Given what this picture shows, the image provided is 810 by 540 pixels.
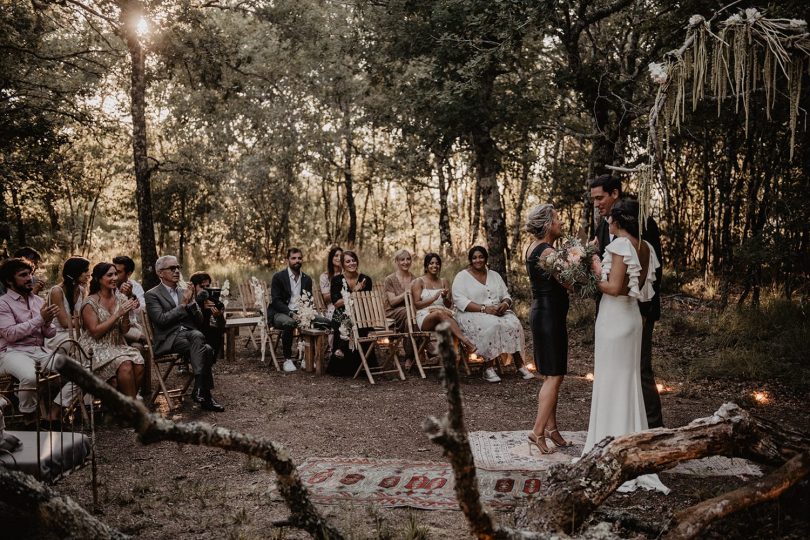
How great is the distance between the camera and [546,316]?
508 cm

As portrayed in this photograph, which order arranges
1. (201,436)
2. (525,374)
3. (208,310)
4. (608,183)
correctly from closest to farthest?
(201,436) → (608,183) → (208,310) → (525,374)

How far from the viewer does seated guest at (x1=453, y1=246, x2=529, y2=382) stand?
818 centimetres

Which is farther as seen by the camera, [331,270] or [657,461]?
[331,270]

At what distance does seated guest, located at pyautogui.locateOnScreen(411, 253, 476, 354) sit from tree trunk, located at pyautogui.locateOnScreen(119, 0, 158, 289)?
18.6 ft

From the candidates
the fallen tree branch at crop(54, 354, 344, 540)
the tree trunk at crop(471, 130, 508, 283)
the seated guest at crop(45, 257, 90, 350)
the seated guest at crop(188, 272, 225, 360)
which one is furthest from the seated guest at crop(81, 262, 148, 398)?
the tree trunk at crop(471, 130, 508, 283)

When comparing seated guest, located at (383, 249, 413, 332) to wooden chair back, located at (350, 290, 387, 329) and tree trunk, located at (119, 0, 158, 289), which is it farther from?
tree trunk, located at (119, 0, 158, 289)

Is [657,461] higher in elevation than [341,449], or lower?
higher

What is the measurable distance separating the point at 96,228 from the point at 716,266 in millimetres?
24016

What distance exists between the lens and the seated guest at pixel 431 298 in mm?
8633

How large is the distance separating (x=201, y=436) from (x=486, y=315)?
6.32 meters

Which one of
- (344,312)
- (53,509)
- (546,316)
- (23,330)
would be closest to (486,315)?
(344,312)

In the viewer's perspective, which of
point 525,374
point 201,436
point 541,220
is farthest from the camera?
point 525,374

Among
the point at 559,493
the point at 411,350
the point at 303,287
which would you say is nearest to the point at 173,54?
the point at 303,287

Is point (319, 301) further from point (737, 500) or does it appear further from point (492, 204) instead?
point (737, 500)
